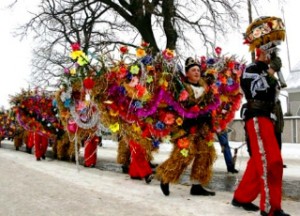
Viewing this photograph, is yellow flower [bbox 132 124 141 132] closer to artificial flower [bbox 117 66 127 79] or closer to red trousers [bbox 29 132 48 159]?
artificial flower [bbox 117 66 127 79]

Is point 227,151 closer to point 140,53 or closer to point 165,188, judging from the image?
point 165,188

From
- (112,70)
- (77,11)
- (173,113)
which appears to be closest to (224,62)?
(173,113)

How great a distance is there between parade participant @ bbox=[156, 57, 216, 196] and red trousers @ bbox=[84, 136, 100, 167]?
5354 millimetres

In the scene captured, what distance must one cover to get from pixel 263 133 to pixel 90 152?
7.56 metres

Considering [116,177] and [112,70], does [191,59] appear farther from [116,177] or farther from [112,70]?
[116,177]

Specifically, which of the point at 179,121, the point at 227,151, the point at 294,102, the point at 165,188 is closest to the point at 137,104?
the point at 179,121

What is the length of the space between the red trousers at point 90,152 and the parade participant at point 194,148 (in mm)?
5354

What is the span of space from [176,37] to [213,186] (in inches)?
595

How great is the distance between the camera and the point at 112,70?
267 inches

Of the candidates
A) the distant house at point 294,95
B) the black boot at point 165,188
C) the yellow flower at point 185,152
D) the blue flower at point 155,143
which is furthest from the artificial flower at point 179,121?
the distant house at point 294,95

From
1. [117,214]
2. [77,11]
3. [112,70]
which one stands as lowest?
[117,214]

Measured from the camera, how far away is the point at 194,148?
21.0ft

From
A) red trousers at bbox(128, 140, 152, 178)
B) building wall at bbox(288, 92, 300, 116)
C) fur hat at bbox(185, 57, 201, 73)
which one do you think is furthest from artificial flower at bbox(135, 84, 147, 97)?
building wall at bbox(288, 92, 300, 116)

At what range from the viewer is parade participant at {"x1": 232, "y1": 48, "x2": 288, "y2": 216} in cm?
488
